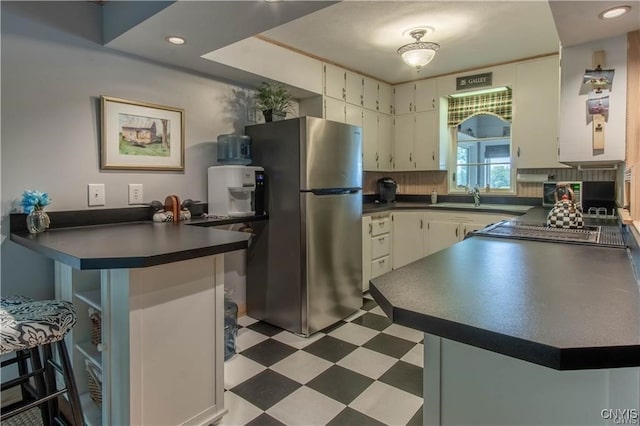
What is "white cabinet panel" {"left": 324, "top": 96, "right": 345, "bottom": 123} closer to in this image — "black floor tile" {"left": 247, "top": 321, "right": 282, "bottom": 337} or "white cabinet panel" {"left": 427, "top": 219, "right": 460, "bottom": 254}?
"white cabinet panel" {"left": 427, "top": 219, "right": 460, "bottom": 254}

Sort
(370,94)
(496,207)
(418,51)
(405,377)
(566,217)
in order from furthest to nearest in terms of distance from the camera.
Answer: (370,94) → (496,207) → (418,51) → (405,377) → (566,217)

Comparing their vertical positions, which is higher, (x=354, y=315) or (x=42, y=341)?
(x=42, y=341)

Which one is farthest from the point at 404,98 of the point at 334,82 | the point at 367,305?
the point at 367,305

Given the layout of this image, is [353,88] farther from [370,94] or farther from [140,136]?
[140,136]

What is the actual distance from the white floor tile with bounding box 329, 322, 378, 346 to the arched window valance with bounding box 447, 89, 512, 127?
2.72 meters

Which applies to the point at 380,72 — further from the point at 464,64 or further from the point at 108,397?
the point at 108,397

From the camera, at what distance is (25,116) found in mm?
1931

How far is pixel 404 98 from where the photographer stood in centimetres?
438

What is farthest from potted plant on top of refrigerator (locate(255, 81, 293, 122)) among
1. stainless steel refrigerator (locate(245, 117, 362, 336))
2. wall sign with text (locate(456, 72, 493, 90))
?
wall sign with text (locate(456, 72, 493, 90))

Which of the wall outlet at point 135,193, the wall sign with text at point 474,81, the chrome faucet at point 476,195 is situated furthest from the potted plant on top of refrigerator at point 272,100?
the chrome faucet at point 476,195

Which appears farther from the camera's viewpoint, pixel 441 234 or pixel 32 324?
pixel 441 234

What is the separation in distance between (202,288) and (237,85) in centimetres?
197

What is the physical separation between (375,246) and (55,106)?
9.26 feet

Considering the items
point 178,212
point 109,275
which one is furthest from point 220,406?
point 178,212
